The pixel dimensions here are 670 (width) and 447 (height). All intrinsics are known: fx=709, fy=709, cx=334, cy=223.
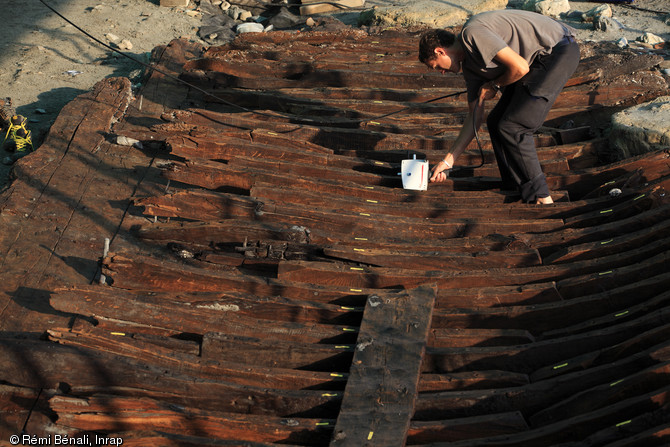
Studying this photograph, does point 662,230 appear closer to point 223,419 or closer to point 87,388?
point 223,419

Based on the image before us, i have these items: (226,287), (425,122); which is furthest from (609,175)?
(226,287)

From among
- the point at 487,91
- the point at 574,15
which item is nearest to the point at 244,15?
the point at 574,15

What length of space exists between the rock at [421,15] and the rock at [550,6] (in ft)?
4.40

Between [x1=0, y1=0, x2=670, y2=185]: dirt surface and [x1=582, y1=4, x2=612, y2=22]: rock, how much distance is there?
0.14m

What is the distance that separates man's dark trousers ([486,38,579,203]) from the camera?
4984mm

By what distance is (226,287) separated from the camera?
440 centimetres

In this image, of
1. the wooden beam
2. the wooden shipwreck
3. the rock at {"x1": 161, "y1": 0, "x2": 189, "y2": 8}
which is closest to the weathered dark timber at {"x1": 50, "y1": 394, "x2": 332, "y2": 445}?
the wooden shipwreck

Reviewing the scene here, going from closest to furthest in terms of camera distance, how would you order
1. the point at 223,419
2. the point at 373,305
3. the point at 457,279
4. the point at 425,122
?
the point at 223,419 → the point at 373,305 → the point at 457,279 → the point at 425,122

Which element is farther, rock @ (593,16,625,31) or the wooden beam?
rock @ (593,16,625,31)

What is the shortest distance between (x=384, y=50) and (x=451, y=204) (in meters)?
3.35

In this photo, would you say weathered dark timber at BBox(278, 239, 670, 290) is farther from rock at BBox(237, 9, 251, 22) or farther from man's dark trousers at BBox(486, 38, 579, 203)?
rock at BBox(237, 9, 251, 22)

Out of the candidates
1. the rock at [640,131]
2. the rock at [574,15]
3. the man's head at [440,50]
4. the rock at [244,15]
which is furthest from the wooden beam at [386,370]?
the rock at [244,15]

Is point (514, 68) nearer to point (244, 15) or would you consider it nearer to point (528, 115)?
point (528, 115)

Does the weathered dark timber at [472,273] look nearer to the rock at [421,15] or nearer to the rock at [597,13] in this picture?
the rock at [421,15]
